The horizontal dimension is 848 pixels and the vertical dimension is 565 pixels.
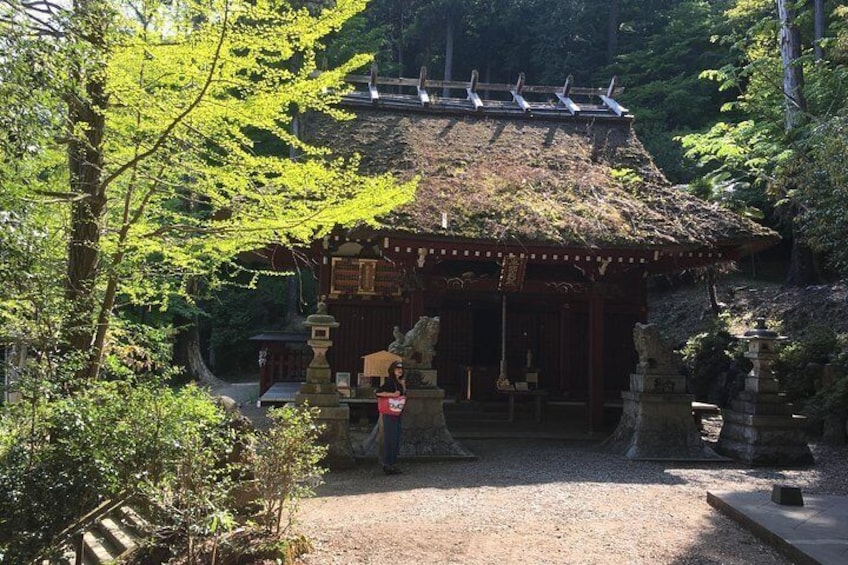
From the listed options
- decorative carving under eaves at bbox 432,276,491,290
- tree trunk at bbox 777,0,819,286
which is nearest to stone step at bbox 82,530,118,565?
decorative carving under eaves at bbox 432,276,491,290

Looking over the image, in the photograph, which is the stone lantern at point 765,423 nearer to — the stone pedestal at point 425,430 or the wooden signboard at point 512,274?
the wooden signboard at point 512,274

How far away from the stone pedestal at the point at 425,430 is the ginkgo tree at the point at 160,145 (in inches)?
144

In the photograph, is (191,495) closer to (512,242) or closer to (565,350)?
(512,242)

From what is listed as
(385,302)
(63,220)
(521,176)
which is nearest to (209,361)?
(385,302)

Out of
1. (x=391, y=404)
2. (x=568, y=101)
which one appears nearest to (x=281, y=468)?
(x=391, y=404)

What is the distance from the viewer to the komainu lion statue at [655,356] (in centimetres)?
885

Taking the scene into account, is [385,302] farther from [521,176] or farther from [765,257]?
[765,257]

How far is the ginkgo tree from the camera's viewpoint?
408cm

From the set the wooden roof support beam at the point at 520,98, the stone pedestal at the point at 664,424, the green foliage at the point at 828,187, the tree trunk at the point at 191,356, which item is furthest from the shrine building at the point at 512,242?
the tree trunk at the point at 191,356

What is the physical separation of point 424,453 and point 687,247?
509 centimetres

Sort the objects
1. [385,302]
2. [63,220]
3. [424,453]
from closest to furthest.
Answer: [63,220] < [424,453] < [385,302]

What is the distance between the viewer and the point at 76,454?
3607 millimetres

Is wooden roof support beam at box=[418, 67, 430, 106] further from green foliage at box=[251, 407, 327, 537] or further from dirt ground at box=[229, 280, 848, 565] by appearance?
green foliage at box=[251, 407, 327, 537]

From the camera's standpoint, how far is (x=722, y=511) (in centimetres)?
595
